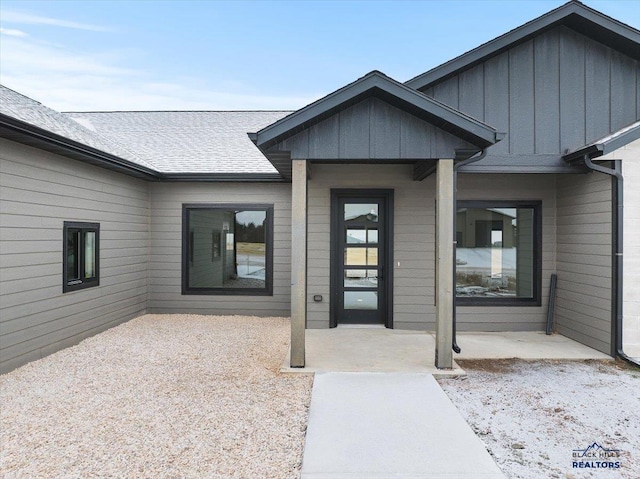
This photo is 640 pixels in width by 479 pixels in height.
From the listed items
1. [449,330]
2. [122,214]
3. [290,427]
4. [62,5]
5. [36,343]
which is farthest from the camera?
[62,5]

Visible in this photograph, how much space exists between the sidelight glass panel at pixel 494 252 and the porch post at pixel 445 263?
216 cm

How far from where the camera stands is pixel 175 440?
2943 mm

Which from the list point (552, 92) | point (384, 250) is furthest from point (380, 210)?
point (552, 92)

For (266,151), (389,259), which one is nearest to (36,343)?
(266,151)

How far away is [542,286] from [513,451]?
14.1 feet

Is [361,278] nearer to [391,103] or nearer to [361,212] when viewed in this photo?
[361,212]

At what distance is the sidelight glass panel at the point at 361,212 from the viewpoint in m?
6.66

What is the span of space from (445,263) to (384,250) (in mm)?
2134

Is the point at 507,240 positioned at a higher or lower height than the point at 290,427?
higher

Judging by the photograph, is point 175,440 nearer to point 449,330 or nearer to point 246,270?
point 449,330

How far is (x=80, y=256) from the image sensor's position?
19.2 feet

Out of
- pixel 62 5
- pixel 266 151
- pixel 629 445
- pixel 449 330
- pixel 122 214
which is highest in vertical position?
pixel 62 5

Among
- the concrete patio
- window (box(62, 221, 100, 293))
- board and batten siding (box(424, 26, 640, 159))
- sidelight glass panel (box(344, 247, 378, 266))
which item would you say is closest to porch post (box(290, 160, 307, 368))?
the concrete patio

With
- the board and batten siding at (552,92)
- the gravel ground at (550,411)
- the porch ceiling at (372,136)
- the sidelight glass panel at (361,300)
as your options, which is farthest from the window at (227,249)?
the gravel ground at (550,411)
